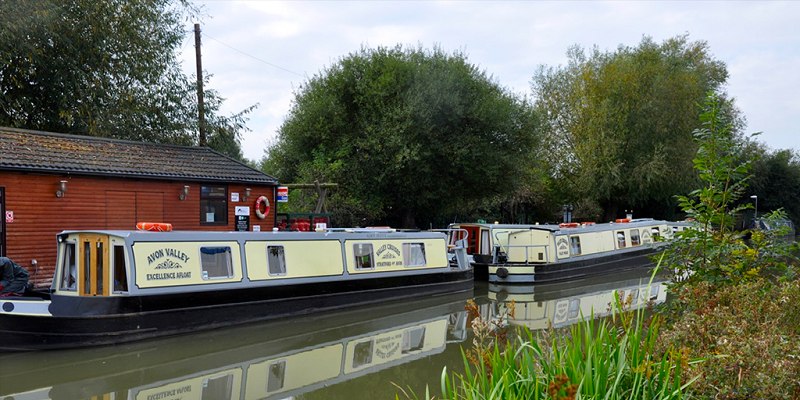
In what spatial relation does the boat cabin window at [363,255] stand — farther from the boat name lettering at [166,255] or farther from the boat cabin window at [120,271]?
the boat cabin window at [120,271]

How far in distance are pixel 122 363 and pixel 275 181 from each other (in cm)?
841

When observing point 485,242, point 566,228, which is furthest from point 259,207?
point 566,228

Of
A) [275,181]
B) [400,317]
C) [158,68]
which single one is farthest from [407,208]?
[400,317]

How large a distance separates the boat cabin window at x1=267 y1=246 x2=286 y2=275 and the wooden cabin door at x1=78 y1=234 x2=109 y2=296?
286cm

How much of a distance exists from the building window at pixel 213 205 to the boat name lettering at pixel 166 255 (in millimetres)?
4755

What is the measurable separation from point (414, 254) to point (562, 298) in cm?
363

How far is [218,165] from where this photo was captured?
643 inches

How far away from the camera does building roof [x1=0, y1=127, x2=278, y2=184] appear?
1263 centimetres

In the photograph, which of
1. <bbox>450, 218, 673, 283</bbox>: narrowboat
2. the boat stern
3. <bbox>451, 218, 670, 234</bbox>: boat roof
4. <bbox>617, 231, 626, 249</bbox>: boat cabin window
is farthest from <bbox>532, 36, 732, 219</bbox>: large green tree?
the boat stern

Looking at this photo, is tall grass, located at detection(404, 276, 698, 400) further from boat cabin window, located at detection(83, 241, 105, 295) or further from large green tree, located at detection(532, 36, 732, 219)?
large green tree, located at detection(532, 36, 732, 219)

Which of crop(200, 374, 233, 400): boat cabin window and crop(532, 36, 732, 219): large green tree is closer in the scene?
crop(200, 374, 233, 400): boat cabin window

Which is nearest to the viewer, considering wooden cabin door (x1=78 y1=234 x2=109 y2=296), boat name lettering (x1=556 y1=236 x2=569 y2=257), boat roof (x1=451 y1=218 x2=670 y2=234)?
wooden cabin door (x1=78 y1=234 x2=109 y2=296)

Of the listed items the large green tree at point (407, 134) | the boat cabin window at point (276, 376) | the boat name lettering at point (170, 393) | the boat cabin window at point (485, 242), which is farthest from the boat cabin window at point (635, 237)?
the boat name lettering at point (170, 393)

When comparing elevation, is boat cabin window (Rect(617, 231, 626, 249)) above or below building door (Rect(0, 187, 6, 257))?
below
